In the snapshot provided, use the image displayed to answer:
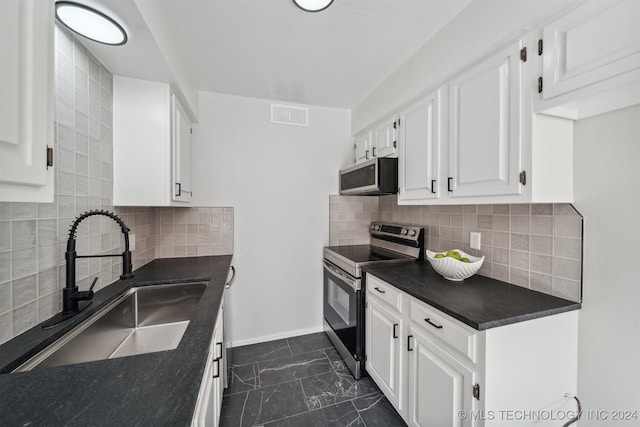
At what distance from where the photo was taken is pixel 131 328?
4.65ft

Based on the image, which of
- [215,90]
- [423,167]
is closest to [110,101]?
[215,90]

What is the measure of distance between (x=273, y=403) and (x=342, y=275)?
1024 mm

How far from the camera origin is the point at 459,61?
137 centimetres

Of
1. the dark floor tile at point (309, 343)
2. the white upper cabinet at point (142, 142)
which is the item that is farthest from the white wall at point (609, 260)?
the white upper cabinet at point (142, 142)

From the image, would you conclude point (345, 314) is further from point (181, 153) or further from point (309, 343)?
point (181, 153)

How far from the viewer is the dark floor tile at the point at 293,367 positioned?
1946 mm

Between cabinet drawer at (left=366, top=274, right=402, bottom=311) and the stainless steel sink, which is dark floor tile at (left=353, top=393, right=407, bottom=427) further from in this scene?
the stainless steel sink

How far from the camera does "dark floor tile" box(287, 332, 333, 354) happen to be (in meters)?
2.34

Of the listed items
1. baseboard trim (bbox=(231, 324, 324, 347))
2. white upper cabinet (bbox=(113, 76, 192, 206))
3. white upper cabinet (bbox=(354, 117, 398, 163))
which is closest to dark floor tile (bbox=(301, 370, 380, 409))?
baseboard trim (bbox=(231, 324, 324, 347))

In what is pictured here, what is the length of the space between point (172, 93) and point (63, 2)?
69 centimetres

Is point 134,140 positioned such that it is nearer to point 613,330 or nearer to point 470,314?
point 470,314

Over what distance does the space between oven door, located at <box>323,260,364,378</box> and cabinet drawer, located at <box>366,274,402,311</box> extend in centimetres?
12

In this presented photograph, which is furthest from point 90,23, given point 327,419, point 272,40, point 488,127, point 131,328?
point 327,419

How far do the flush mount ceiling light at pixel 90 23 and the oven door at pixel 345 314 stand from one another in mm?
1964
